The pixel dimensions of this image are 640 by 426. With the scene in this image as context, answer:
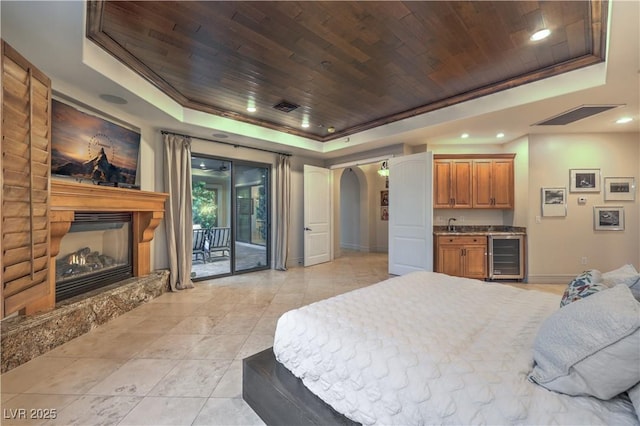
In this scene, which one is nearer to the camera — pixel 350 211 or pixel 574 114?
pixel 574 114

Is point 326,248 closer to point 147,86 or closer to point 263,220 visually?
point 263,220

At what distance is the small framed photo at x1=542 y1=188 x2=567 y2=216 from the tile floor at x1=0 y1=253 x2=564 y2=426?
4.22m

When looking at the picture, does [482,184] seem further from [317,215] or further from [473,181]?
[317,215]

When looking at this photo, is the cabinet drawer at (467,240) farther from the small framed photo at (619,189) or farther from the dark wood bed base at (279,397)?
the dark wood bed base at (279,397)

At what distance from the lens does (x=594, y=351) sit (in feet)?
3.10

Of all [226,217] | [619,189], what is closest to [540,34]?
[619,189]

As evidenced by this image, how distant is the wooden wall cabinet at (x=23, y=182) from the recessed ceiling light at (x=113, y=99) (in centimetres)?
112

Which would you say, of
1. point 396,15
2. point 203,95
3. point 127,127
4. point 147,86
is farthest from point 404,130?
point 127,127

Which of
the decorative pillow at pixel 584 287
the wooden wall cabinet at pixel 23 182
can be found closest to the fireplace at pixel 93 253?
the wooden wall cabinet at pixel 23 182

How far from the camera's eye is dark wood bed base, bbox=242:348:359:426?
130cm

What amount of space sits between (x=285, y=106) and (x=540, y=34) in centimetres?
287

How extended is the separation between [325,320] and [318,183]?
4871 mm

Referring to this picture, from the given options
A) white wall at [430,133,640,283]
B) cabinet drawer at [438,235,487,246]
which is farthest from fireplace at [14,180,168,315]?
white wall at [430,133,640,283]

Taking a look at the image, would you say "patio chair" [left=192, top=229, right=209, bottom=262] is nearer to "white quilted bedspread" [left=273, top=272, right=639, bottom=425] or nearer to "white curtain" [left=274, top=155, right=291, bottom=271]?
"white curtain" [left=274, top=155, right=291, bottom=271]
